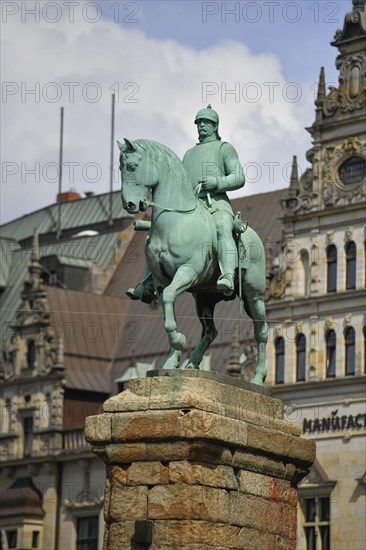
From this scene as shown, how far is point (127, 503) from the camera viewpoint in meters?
28.4

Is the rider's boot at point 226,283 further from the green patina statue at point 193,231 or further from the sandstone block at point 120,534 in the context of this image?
the sandstone block at point 120,534

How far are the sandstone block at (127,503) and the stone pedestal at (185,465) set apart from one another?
0.05 feet

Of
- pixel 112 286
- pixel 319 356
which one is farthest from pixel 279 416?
pixel 112 286

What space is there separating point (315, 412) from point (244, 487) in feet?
127

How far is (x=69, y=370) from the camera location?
83875 millimetres

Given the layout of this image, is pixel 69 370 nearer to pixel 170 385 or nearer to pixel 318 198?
pixel 318 198

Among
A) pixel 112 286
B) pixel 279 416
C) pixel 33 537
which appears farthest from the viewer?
pixel 112 286

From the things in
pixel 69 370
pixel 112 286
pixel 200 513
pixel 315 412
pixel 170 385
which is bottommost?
pixel 200 513

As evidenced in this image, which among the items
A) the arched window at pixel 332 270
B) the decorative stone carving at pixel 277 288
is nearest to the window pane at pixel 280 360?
the decorative stone carving at pixel 277 288

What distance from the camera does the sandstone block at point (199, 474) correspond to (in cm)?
2814

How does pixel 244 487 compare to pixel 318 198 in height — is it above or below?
below

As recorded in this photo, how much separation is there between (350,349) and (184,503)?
3933 centimetres

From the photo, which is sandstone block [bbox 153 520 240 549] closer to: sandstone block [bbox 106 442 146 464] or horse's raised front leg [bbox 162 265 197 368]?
sandstone block [bbox 106 442 146 464]

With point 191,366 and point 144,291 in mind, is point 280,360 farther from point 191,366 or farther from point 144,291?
point 191,366
